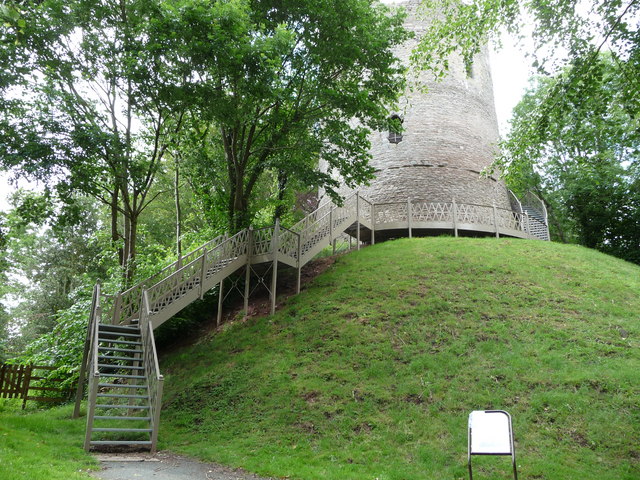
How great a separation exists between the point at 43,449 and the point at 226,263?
6.74m

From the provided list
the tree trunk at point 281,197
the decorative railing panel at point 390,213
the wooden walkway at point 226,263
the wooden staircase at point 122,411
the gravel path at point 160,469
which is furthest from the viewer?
the decorative railing panel at point 390,213

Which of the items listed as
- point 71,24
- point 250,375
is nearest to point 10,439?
point 250,375

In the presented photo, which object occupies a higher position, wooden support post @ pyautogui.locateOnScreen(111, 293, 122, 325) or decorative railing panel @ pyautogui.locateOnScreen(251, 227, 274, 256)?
decorative railing panel @ pyautogui.locateOnScreen(251, 227, 274, 256)

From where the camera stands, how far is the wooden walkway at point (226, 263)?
888cm

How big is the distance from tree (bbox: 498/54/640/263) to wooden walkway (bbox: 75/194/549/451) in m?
2.15

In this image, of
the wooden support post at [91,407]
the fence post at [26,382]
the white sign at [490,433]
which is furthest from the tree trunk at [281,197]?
the white sign at [490,433]

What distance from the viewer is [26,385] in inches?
524

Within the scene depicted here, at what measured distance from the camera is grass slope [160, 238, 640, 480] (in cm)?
715

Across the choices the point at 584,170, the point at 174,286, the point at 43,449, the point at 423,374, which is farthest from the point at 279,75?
the point at 584,170

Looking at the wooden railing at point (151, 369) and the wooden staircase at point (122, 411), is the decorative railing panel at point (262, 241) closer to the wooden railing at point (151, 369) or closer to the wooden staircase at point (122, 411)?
the wooden railing at point (151, 369)

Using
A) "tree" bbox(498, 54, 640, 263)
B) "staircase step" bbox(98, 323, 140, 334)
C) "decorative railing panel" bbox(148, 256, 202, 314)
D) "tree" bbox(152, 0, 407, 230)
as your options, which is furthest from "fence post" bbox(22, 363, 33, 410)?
"tree" bbox(498, 54, 640, 263)

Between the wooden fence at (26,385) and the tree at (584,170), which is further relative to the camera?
the wooden fence at (26,385)

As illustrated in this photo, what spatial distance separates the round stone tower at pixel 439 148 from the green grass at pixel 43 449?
48.6 feet

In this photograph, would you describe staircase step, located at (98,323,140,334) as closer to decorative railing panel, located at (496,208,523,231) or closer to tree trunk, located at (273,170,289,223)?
tree trunk, located at (273,170,289,223)
